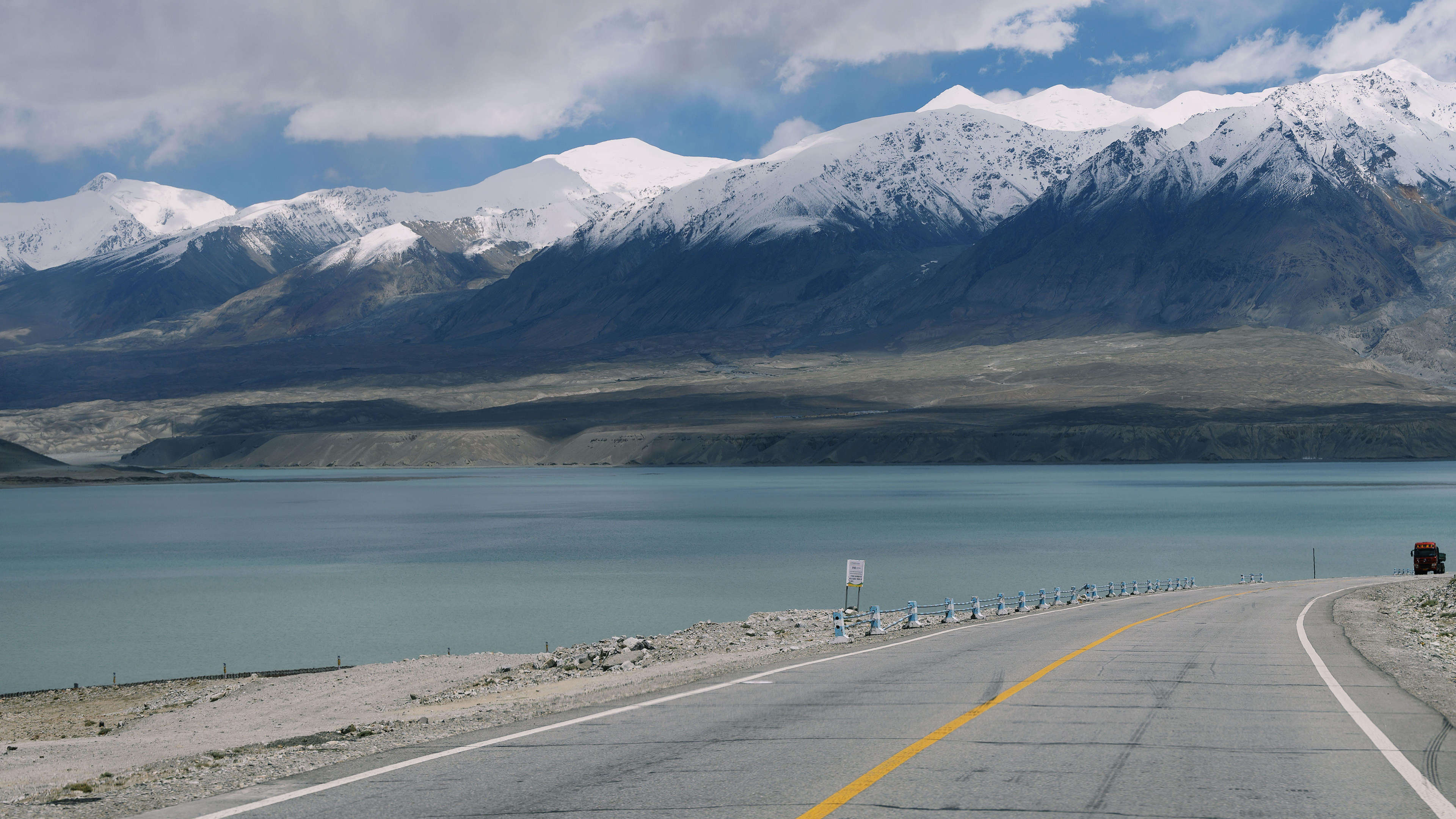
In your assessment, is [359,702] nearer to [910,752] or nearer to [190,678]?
[190,678]

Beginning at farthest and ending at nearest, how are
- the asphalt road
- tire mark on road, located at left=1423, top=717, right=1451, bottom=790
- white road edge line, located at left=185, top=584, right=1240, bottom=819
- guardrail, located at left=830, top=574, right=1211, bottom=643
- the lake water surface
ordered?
the lake water surface
guardrail, located at left=830, top=574, right=1211, bottom=643
tire mark on road, located at left=1423, top=717, right=1451, bottom=790
white road edge line, located at left=185, top=584, right=1240, bottom=819
the asphalt road

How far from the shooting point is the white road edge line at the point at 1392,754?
10258 millimetres

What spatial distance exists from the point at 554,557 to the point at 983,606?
39.2 metres

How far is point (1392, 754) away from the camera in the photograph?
12297 millimetres

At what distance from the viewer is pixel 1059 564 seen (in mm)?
74062

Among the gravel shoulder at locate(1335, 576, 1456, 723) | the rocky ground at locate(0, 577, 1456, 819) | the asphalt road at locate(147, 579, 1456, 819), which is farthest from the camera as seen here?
the gravel shoulder at locate(1335, 576, 1456, 723)

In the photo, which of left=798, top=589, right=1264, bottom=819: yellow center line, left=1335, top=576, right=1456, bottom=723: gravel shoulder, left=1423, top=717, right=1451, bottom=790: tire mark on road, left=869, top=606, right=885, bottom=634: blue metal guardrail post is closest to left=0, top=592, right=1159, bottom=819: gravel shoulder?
left=869, top=606, right=885, bottom=634: blue metal guardrail post

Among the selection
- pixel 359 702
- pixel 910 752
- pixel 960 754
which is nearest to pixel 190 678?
pixel 359 702

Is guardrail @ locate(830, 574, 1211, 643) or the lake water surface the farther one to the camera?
the lake water surface

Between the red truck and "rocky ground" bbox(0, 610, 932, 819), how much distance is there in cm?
3177

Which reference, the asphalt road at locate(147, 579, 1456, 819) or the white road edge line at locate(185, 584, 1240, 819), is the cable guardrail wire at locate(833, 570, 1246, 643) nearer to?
the white road edge line at locate(185, 584, 1240, 819)

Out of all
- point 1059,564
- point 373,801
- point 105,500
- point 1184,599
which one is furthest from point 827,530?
point 105,500

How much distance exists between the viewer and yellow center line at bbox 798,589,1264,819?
10.3 m

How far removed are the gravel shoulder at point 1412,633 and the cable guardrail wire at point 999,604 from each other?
9200 mm
